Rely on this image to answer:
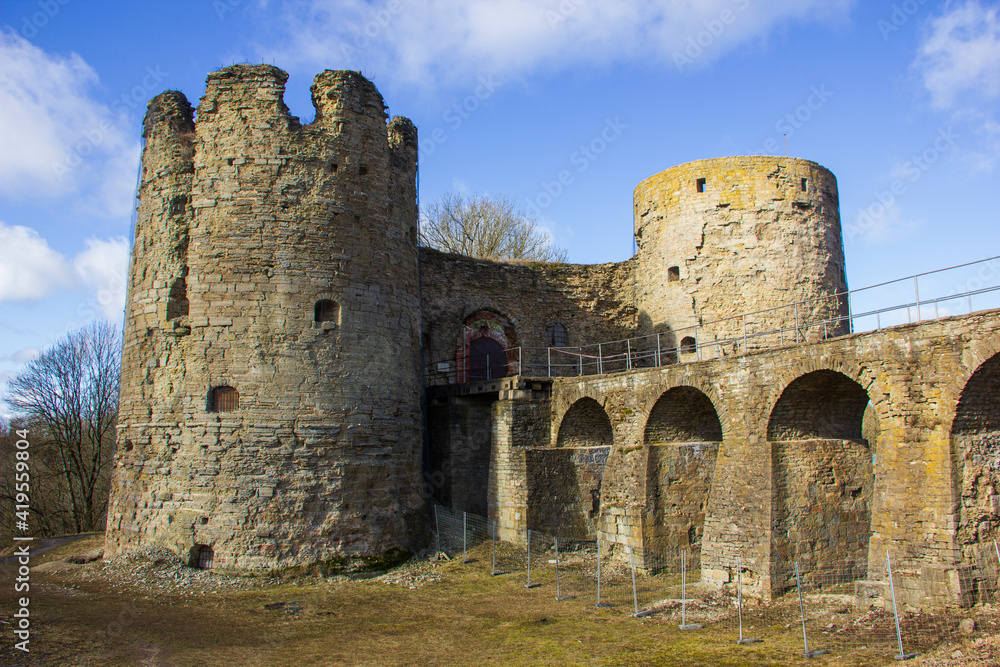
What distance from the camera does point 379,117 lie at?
15.7m

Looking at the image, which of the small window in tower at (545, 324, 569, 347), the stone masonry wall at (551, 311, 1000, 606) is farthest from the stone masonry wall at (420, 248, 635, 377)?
the stone masonry wall at (551, 311, 1000, 606)

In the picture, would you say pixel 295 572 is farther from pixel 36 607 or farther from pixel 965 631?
pixel 965 631

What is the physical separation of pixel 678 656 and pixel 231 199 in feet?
37.8

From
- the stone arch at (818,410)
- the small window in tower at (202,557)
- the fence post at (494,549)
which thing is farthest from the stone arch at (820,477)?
the small window in tower at (202,557)

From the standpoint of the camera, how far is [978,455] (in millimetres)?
10242

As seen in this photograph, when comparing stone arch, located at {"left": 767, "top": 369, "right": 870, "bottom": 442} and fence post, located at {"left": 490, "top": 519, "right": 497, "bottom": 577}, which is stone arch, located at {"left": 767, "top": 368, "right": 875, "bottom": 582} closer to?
stone arch, located at {"left": 767, "top": 369, "right": 870, "bottom": 442}

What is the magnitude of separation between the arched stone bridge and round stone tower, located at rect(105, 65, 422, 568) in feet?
9.63

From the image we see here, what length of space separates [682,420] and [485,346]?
6905 millimetres

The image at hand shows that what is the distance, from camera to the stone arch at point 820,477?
12.1 meters

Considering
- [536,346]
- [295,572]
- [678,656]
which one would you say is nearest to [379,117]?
→ [536,346]

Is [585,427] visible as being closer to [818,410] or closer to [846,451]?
[818,410]

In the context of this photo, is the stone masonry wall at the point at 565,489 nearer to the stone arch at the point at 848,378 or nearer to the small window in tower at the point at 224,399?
the stone arch at the point at 848,378

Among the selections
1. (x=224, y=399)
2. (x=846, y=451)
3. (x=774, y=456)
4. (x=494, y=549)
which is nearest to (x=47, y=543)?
(x=224, y=399)

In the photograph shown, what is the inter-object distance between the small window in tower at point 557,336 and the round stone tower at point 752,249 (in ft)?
Answer: 10.8
